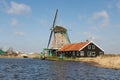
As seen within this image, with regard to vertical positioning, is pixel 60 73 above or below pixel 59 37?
below

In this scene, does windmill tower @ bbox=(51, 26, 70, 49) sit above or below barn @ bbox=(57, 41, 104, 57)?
above

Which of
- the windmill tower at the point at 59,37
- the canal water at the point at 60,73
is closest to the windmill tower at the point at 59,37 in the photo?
the windmill tower at the point at 59,37

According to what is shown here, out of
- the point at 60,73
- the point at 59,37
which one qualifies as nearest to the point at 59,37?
the point at 59,37

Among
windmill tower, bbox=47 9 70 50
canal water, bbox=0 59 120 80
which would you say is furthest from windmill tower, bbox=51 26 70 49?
canal water, bbox=0 59 120 80

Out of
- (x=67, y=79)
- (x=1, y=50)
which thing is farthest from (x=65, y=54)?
(x=1, y=50)

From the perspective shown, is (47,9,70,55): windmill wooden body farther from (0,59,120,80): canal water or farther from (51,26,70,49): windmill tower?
(0,59,120,80): canal water

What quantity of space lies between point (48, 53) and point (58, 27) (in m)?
9.10

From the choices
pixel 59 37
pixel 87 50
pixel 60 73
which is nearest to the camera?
pixel 60 73

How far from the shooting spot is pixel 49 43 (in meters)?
88.8

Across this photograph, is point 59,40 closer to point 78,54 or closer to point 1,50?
point 78,54

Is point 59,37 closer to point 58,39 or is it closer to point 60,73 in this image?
point 58,39

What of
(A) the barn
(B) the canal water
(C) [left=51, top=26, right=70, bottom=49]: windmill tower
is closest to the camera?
(B) the canal water

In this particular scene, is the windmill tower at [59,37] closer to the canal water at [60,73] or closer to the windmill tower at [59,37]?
the windmill tower at [59,37]

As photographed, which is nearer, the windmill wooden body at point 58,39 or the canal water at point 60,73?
the canal water at point 60,73
